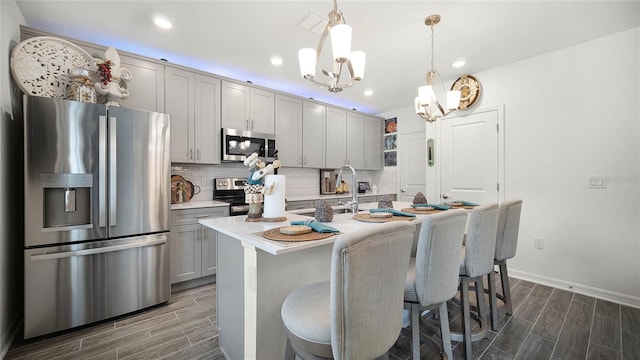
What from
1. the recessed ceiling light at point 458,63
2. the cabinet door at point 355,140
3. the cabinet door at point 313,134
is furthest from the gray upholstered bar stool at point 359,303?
the cabinet door at point 355,140

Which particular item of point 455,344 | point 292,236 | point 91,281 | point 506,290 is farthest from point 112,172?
point 506,290

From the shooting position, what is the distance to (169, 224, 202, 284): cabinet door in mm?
2754

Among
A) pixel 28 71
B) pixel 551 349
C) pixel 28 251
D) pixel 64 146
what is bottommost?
pixel 551 349

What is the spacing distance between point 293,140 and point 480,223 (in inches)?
115

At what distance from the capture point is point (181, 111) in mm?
3010

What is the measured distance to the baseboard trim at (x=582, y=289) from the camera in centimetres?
249

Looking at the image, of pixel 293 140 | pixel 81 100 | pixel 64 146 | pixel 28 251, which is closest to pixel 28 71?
pixel 81 100

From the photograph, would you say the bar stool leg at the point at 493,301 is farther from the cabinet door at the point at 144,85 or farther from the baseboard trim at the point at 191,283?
the cabinet door at the point at 144,85

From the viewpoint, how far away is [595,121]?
8.86 ft

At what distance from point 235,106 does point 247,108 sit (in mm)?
167

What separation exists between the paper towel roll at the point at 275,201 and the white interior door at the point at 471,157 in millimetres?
3025

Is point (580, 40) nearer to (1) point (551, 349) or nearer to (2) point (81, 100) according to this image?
(1) point (551, 349)

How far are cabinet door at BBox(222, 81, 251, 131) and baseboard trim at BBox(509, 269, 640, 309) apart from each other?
3973 millimetres

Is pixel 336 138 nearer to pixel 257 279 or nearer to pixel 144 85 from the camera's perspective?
pixel 144 85
